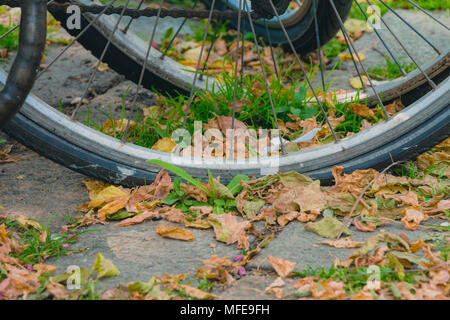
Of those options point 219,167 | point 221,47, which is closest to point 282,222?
point 219,167

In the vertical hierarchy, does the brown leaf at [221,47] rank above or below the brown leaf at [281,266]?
above

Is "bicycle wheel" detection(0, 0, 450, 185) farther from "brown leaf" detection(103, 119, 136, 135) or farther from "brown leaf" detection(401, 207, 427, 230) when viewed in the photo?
"brown leaf" detection(103, 119, 136, 135)

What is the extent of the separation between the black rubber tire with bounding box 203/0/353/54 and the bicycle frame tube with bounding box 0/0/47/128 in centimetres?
136

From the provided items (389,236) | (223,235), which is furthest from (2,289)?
(389,236)

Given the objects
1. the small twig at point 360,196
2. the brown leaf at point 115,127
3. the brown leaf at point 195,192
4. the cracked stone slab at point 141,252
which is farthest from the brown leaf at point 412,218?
the brown leaf at point 115,127

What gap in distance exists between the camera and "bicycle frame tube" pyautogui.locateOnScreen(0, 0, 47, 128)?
1257 millimetres

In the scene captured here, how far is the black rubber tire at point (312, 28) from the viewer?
7.53 ft

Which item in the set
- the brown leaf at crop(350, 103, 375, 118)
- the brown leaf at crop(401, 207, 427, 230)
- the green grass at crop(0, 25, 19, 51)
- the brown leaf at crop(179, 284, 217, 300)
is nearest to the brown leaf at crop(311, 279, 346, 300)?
the brown leaf at crop(179, 284, 217, 300)

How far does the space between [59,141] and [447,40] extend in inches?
88.7

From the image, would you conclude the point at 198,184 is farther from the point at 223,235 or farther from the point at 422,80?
the point at 422,80

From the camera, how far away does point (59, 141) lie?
1.66m

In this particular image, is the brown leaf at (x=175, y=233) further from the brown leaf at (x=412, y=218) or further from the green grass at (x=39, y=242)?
the brown leaf at (x=412, y=218)

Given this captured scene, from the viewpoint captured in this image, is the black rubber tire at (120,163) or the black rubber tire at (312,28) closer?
the black rubber tire at (120,163)

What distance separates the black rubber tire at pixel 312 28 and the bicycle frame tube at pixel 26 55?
136 centimetres
